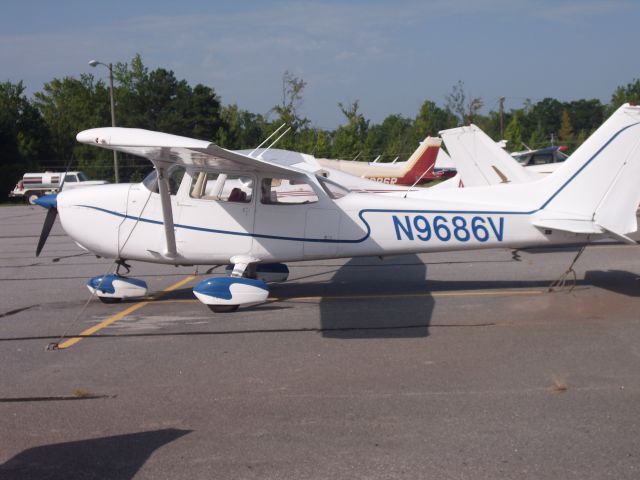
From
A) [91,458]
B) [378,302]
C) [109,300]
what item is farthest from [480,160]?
[91,458]

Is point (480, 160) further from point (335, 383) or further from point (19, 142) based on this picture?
point (19, 142)

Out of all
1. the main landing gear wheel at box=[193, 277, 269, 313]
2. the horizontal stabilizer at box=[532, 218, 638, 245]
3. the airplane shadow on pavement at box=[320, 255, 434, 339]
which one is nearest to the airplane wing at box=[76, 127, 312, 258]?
the main landing gear wheel at box=[193, 277, 269, 313]

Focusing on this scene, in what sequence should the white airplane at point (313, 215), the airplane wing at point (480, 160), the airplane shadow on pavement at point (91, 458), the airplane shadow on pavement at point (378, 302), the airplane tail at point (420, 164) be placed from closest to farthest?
the airplane shadow on pavement at point (91, 458) < the airplane shadow on pavement at point (378, 302) < the white airplane at point (313, 215) < the airplane wing at point (480, 160) < the airplane tail at point (420, 164)

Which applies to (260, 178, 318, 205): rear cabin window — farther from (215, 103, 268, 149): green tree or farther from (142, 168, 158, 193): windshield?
(215, 103, 268, 149): green tree

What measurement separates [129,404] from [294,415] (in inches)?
50.2

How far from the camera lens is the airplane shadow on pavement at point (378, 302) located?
293 inches

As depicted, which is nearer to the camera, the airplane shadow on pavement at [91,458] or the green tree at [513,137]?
the airplane shadow on pavement at [91,458]

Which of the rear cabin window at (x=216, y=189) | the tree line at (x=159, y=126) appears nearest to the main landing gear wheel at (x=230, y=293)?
the rear cabin window at (x=216, y=189)

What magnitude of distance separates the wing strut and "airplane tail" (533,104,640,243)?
14.3 feet

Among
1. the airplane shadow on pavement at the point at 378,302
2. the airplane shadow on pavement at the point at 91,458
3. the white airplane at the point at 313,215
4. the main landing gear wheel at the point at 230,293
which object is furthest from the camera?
the white airplane at the point at 313,215

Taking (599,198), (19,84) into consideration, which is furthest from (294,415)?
(19,84)

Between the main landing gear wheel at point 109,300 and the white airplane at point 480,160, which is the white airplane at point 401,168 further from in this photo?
the main landing gear wheel at point 109,300

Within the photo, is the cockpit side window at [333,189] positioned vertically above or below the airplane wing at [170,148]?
below

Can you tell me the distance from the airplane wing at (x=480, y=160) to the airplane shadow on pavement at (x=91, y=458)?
10430mm
